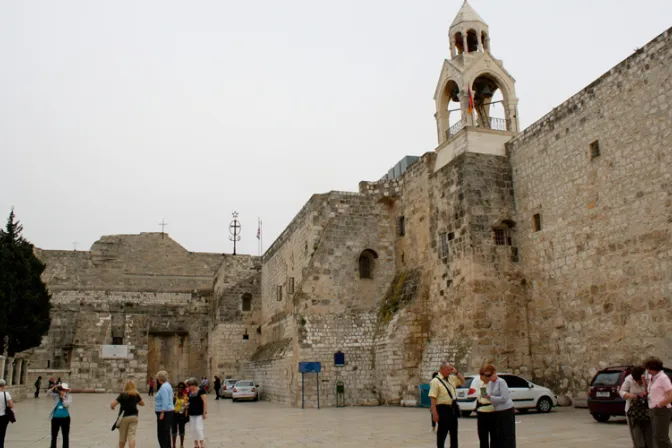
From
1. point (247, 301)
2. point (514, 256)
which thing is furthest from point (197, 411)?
point (247, 301)

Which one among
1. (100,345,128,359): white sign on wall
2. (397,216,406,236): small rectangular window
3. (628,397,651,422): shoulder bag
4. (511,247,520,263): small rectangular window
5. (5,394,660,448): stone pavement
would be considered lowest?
(5,394,660,448): stone pavement

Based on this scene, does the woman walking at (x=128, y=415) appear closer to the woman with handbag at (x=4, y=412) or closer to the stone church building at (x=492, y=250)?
the woman with handbag at (x=4, y=412)

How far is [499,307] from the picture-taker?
16516 mm

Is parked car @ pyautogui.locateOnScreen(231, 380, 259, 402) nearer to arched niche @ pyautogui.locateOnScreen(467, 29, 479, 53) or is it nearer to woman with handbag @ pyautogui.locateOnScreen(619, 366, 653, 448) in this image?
arched niche @ pyautogui.locateOnScreen(467, 29, 479, 53)

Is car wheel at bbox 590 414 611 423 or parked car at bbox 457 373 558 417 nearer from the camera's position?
car wheel at bbox 590 414 611 423

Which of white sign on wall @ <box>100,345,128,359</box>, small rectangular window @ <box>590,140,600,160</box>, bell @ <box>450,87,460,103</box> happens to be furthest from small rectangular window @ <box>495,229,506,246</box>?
white sign on wall @ <box>100,345,128,359</box>

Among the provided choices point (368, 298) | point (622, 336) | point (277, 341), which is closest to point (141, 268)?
point (277, 341)

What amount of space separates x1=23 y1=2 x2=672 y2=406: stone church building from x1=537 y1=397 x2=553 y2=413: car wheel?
31.3 inches

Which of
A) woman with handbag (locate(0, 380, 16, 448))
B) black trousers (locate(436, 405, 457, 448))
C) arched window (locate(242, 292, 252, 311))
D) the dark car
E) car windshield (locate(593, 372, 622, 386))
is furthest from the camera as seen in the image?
arched window (locate(242, 292, 252, 311))

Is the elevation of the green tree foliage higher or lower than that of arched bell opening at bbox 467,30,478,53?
lower

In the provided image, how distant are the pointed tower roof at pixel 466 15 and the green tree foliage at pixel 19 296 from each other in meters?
19.5

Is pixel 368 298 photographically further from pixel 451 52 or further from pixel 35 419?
pixel 35 419

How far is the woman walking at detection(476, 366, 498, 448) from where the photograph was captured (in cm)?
751

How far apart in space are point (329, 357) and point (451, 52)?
11.0 metres
